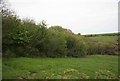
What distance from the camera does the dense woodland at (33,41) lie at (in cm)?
3856

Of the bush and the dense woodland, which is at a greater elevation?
the dense woodland

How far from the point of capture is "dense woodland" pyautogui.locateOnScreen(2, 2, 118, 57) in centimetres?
3856

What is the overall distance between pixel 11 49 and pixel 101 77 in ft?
59.8

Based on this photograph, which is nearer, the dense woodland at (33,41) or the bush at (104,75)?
the bush at (104,75)

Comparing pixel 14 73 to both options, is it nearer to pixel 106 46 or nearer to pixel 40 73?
pixel 40 73

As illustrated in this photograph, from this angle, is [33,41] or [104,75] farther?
[33,41]

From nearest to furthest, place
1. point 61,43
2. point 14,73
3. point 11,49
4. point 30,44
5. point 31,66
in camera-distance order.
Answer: point 14,73 → point 31,66 → point 11,49 → point 30,44 → point 61,43

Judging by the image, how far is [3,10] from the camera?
36.9 m

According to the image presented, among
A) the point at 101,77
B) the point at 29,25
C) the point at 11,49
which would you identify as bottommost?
the point at 101,77

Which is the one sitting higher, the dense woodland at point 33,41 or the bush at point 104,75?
the dense woodland at point 33,41

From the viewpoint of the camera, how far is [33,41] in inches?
1890

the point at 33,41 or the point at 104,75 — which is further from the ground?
the point at 33,41

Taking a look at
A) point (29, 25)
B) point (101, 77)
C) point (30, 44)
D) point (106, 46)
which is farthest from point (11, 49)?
point (106, 46)

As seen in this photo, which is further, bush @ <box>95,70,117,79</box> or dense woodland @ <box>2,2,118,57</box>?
dense woodland @ <box>2,2,118,57</box>
